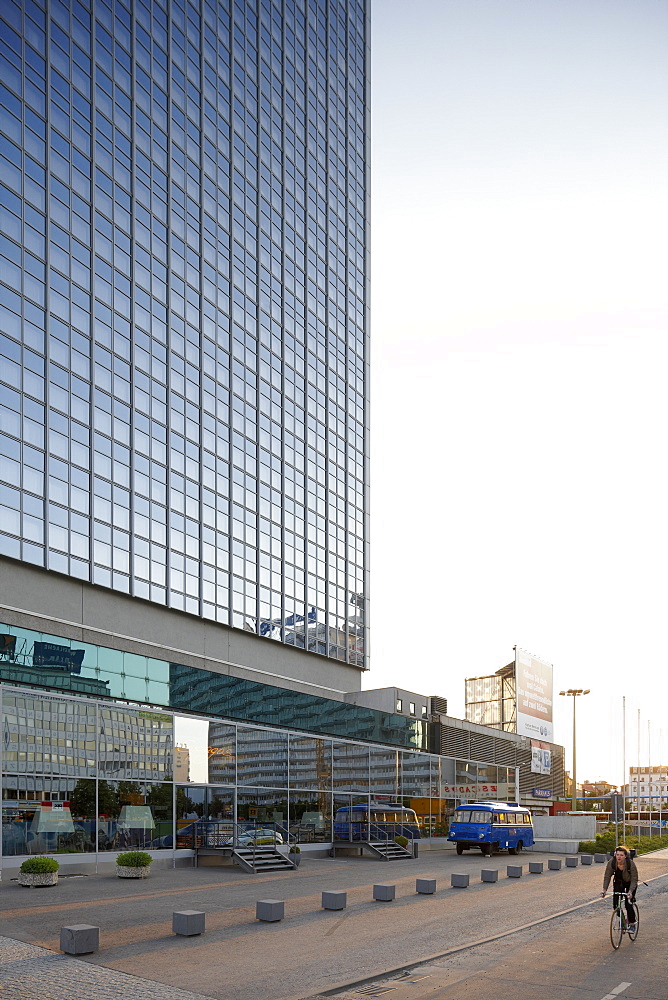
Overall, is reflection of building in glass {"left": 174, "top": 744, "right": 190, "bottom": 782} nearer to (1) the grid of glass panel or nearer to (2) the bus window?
(1) the grid of glass panel

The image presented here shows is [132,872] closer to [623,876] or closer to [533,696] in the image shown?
[623,876]

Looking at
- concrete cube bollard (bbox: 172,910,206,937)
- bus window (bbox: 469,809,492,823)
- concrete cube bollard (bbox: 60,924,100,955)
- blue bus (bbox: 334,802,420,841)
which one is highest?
concrete cube bollard (bbox: 60,924,100,955)

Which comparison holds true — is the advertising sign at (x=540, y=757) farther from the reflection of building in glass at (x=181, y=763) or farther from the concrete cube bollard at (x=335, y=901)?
the concrete cube bollard at (x=335, y=901)

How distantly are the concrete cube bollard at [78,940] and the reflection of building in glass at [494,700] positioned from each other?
76.1 meters

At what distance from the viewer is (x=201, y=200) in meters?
54.0

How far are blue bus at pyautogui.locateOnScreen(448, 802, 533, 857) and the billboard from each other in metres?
41.7

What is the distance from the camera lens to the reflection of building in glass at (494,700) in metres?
91.4

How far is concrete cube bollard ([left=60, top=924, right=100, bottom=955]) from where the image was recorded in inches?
647

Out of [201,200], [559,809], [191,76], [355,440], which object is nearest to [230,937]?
[201,200]

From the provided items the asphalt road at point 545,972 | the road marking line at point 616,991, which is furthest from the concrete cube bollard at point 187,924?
the road marking line at point 616,991

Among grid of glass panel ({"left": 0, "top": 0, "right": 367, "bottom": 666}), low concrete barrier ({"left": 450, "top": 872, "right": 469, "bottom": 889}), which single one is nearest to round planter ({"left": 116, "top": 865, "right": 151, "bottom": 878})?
low concrete barrier ({"left": 450, "top": 872, "right": 469, "bottom": 889})

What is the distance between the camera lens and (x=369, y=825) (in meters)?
47.1

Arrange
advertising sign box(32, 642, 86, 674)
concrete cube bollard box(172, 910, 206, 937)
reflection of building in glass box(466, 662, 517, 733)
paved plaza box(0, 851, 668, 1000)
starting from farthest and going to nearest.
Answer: reflection of building in glass box(466, 662, 517, 733) → advertising sign box(32, 642, 86, 674) → concrete cube bollard box(172, 910, 206, 937) → paved plaza box(0, 851, 668, 1000)

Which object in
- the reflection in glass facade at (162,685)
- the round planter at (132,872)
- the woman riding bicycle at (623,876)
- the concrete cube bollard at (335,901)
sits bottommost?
the round planter at (132,872)
